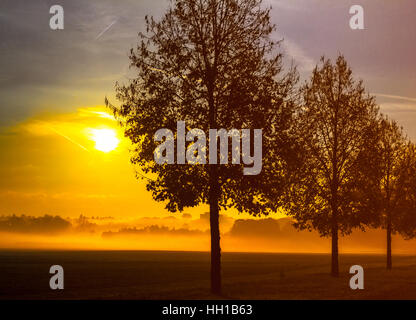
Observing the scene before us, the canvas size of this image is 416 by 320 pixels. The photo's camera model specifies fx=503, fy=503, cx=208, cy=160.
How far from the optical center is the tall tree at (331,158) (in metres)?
42.1

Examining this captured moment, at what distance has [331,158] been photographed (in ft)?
139

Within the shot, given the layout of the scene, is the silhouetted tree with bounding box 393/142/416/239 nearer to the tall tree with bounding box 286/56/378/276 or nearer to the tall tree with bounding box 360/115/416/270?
the tall tree with bounding box 360/115/416/270

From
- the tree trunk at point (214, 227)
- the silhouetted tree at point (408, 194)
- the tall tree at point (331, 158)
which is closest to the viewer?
the tree trunk at point (214, 227)

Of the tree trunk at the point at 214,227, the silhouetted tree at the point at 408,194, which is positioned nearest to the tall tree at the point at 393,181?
the silhouetted tree at the point at 408,194

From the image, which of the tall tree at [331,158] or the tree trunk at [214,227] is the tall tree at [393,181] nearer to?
the tall tree at [331,158]

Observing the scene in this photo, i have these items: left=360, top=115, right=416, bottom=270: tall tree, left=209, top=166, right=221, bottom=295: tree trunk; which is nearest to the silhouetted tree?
left=360, top=115, right=416, bottom=270: tall tree

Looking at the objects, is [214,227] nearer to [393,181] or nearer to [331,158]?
[331,158]

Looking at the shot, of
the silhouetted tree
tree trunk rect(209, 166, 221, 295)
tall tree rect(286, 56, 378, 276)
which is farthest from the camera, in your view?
the silhouetted tree

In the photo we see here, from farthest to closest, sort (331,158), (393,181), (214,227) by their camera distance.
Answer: (393,181) < (331,158) < (214,227)

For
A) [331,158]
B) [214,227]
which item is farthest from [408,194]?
[214,227]

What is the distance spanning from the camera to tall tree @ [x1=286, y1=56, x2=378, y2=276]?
42.1 m

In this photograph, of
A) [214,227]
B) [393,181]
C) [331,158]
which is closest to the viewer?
[214,227]
